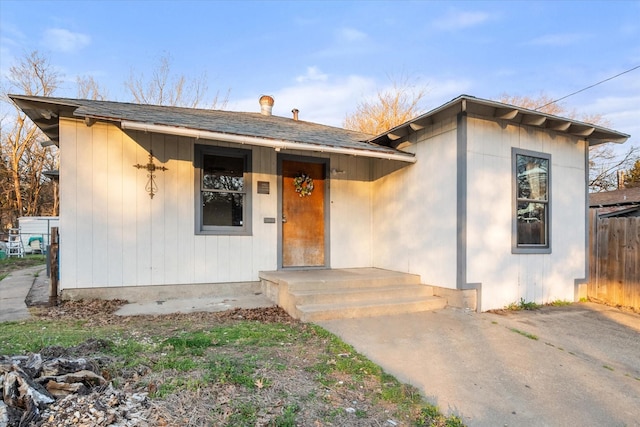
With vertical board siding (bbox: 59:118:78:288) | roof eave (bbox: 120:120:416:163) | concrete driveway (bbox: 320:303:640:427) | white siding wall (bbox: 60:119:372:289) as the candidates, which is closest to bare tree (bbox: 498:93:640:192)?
roof eave (bbox: 120:120:416:163)

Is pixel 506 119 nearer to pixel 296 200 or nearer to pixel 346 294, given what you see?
pixel 346 294

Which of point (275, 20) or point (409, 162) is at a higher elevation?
point (275, 20)

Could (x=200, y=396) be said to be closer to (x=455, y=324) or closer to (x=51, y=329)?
(x=51, y=329)

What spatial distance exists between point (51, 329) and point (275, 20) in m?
10.1

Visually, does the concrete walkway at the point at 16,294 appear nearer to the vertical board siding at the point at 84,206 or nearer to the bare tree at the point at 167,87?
the vertical board siding at the point at 84,206

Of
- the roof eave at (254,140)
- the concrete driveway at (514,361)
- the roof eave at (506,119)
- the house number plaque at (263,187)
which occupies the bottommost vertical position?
the concrete driveway at (514,361)

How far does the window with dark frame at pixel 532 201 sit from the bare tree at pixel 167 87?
15930mm

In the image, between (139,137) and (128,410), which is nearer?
(128,410)

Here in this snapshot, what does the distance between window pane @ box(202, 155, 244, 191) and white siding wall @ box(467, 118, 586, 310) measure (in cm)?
373

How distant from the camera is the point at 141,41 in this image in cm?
1326

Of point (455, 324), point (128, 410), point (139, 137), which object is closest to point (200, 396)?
point (128, 410)

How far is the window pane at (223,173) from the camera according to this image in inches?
215

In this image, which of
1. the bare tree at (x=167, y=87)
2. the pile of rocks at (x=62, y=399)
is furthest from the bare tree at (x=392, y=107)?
the pile of rocks at (x=62, y=399)

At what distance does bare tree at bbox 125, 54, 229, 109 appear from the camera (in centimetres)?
1636
